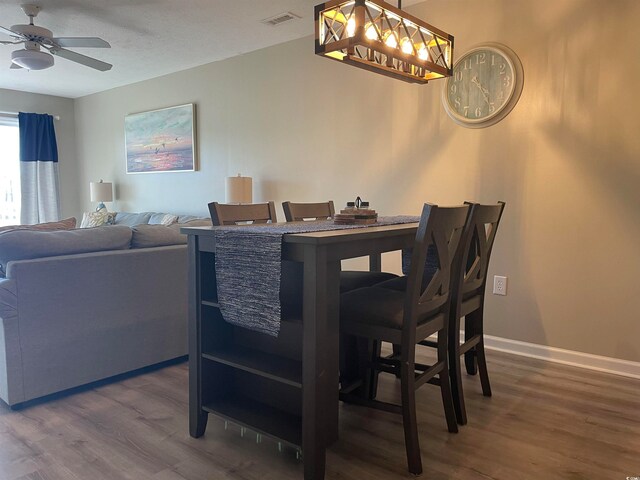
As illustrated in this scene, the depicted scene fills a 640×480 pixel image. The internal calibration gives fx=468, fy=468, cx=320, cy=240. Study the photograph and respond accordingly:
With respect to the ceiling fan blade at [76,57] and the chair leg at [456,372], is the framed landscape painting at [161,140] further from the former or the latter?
the chair leg at [456,372]

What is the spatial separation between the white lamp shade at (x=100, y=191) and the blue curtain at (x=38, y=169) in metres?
0.93

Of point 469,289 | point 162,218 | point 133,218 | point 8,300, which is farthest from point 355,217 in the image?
point 133,218

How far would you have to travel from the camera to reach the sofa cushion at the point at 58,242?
2223 millimetres

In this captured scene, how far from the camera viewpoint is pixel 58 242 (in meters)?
2.37

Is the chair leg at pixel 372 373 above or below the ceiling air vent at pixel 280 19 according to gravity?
below

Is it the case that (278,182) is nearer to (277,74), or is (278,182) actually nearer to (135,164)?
(277,74)

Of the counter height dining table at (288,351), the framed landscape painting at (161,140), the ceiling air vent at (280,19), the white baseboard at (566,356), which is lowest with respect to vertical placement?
the white baseboard at (566,356)

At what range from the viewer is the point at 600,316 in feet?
8.90

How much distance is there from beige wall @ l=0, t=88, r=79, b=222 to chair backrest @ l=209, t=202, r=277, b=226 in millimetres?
5246

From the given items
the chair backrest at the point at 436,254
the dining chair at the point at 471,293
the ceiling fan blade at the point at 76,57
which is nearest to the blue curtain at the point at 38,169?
the ceiling fan blade at the point at 76,57

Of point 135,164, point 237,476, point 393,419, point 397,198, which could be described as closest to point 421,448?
point 393,419

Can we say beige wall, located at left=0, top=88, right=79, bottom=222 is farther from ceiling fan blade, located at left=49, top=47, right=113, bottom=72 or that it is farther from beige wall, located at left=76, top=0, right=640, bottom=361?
beige wall, located at left=76, top=0, right=640, bottom=361

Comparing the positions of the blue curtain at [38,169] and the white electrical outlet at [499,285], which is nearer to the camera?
the white electrical outlet at [499,285]

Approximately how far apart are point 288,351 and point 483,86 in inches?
85.1
